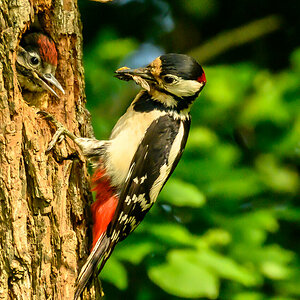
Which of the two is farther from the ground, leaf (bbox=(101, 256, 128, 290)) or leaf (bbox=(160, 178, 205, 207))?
leaf (bbox=(160, 178, 205, 207))

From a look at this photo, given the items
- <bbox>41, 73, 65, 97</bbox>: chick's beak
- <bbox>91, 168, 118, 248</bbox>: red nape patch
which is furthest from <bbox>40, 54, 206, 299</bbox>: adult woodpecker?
<bbox>41, 73, 65, 97</bbox>: chick's beak

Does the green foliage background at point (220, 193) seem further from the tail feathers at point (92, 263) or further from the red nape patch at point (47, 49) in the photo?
the red nape patch at point (47, 49)

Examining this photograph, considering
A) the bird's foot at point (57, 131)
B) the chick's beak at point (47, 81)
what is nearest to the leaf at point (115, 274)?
the bird's foot at point (57, 131)

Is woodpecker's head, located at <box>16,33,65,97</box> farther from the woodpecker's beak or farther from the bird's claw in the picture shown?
the woodpecker's beak

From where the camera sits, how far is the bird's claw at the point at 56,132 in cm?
274

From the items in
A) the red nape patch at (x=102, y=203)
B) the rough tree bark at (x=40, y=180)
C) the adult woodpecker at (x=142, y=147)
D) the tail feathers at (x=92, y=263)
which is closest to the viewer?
the rough tree bark at (x=40, y=180)

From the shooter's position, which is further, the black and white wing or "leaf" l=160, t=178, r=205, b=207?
"leaf" l=160, t=178, r=205, b=207

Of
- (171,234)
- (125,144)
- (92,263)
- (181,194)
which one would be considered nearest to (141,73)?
(125,144)

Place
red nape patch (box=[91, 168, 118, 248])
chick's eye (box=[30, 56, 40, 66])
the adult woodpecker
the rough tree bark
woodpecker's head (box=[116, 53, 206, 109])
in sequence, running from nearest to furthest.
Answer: the rough tree bark, red nape patch (box=[91, 168, 118, 248]), the adult woodpecker, woodpecker's head (box=[116, 53, 206, 109]), chick's eye (box=[30, 56, 40, 66])

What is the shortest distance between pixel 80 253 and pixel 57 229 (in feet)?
0.73

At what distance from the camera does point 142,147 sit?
126 inches

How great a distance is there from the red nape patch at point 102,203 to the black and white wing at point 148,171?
0.19ft

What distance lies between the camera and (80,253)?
9.27ft

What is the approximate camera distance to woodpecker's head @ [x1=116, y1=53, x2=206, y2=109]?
10.7ft
